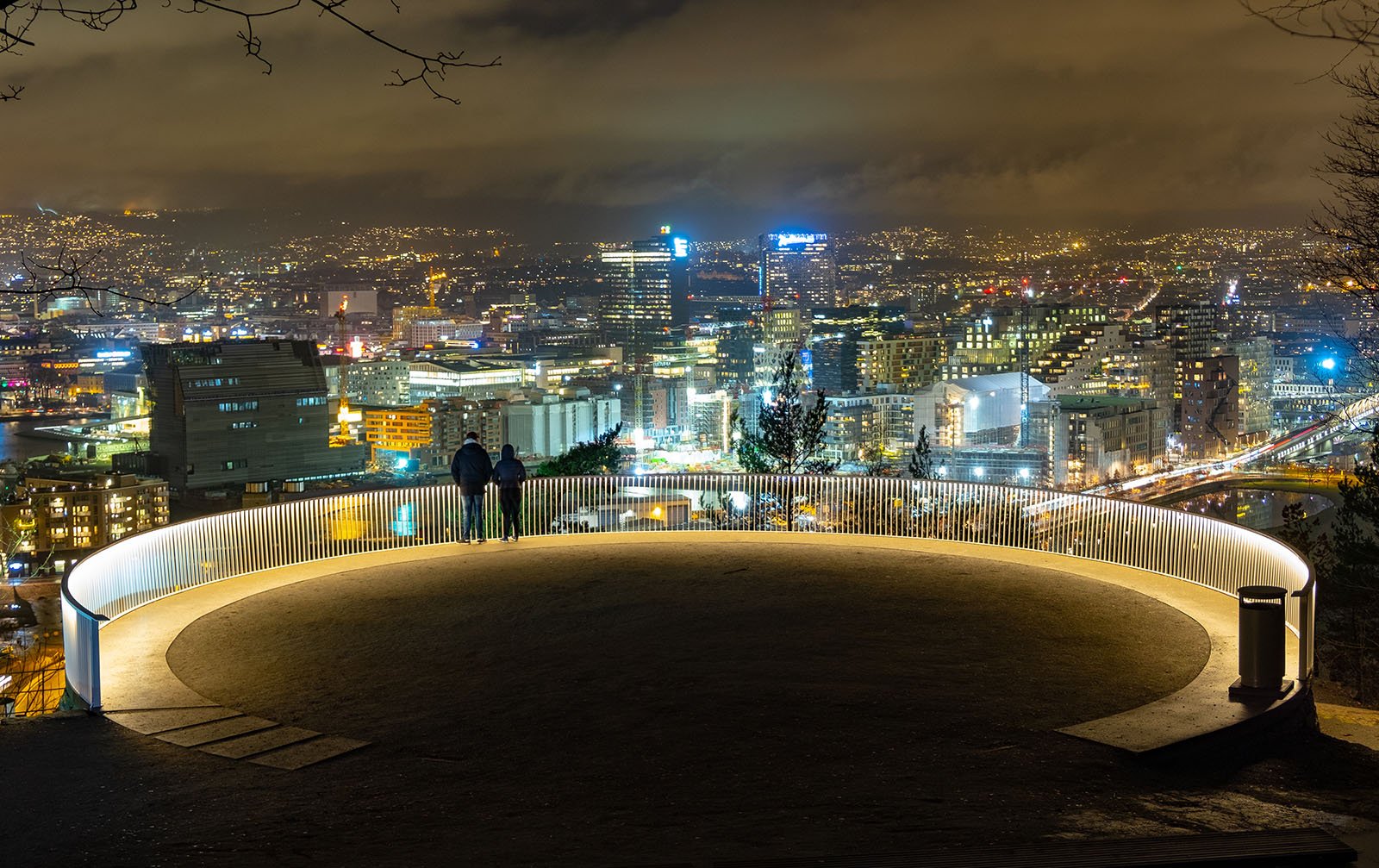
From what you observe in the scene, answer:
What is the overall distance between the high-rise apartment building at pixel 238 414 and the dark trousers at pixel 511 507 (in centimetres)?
6983

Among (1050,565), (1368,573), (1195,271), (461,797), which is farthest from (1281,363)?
(461,797)

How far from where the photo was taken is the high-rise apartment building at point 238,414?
81125 millimetres

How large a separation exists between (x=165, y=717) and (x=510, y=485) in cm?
621

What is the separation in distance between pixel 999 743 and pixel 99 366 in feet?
461

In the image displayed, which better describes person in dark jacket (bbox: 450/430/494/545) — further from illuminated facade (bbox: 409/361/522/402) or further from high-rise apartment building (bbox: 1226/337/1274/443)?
illuminated facade (bbox: 409/361/522/402)

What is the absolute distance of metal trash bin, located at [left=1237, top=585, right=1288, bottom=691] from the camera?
8.39 meters

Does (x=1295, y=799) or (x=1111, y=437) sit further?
(x=1111, y=437)

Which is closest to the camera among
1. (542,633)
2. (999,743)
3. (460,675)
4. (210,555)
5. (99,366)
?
(999,743)

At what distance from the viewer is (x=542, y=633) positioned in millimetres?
10398

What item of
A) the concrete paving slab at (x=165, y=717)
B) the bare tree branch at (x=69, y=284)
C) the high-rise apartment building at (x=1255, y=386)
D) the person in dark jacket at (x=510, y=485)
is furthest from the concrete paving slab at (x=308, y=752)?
the high-rise apartment building at (x=1255, y=386)

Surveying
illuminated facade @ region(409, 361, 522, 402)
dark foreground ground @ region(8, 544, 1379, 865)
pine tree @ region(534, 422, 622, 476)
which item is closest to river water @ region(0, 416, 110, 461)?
illuminated facade @ region(409, 361, 522, 402)

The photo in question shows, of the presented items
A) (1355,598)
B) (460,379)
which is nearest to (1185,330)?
(460,379)

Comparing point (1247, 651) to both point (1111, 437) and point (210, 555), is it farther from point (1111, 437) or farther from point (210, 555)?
point (1111, 437)

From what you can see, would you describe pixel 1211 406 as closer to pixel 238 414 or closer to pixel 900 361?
pixel 900 361
